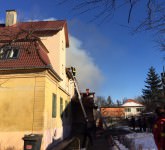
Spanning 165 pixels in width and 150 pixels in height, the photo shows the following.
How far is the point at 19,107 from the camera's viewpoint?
51.9ft

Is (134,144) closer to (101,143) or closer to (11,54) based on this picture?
(11,54)

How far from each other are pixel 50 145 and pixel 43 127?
233 cm

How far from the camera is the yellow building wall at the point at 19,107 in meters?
15.4

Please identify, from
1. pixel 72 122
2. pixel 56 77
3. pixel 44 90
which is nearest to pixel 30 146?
pixel 44 90

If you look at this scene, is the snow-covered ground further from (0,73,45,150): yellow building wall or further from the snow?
(0,73,45,150): yellow building wall

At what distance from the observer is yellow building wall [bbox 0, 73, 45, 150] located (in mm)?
15414

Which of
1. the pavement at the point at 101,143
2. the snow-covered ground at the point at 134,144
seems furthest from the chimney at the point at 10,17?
the snow-covered ground at the point at 134,144

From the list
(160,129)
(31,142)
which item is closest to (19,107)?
(31,142)

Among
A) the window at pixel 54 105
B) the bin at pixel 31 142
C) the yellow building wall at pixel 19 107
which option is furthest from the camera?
the window at pixel 54 105

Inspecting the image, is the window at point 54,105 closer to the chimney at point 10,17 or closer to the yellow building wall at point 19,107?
the yellow building wall at point 19,107

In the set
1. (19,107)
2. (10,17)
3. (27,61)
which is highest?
(10,17)

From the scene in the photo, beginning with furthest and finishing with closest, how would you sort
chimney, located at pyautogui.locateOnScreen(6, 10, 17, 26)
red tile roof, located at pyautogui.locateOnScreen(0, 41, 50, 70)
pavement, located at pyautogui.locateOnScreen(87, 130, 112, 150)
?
chimney, located at pyautogui.locateOnScreen(6, 10, 17, 26), pavement, located at pyautogui.locateOnScreen(87, 130, 112, 150), red tile roof, located at pyautogui.locateOnScreen(0, 41, 50, 70)

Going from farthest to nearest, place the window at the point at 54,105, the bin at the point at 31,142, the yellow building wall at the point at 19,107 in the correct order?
the window at the point at 54,105 → the yellow building wall at the point at 19,107 → the bin at the point at 31,142

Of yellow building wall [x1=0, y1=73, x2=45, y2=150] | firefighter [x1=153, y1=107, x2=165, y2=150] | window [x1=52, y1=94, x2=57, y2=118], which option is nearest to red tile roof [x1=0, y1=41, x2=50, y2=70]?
yellow building wall [x1=0, y1=73, x2=45, y2=150]
